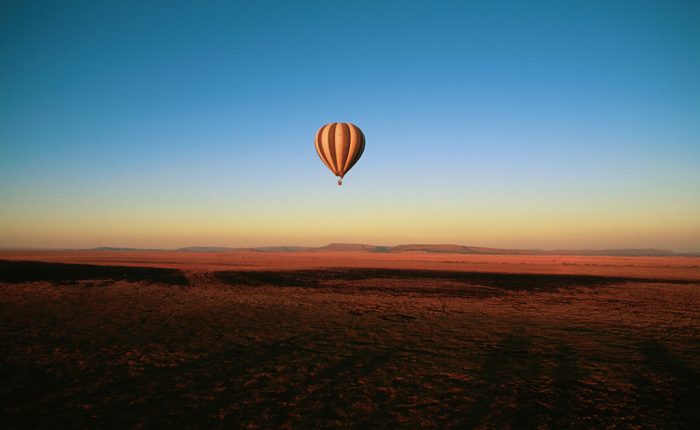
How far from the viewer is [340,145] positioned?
29.3 metres

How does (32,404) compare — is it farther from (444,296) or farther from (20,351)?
(444,296)

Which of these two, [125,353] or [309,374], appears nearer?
[309,374]

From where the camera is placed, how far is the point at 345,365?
8.26 meters

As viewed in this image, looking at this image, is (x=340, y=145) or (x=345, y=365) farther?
(x=340, y=145)

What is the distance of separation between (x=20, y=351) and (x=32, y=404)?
3.95m

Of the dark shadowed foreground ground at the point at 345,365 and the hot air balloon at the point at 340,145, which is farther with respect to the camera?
the hot air balloon at the point at 340,145

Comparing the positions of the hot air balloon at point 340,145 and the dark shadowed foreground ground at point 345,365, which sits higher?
the hot air balloon at point 340,145

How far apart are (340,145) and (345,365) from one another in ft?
73.8

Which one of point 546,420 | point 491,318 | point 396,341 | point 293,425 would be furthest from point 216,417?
point 491,318

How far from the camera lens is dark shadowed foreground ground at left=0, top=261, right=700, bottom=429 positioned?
228 inches

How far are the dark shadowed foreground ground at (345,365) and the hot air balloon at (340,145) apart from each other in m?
14.9

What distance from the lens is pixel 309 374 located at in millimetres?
7656

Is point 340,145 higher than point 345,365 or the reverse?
higher

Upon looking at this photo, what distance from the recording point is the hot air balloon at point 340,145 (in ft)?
96.2
